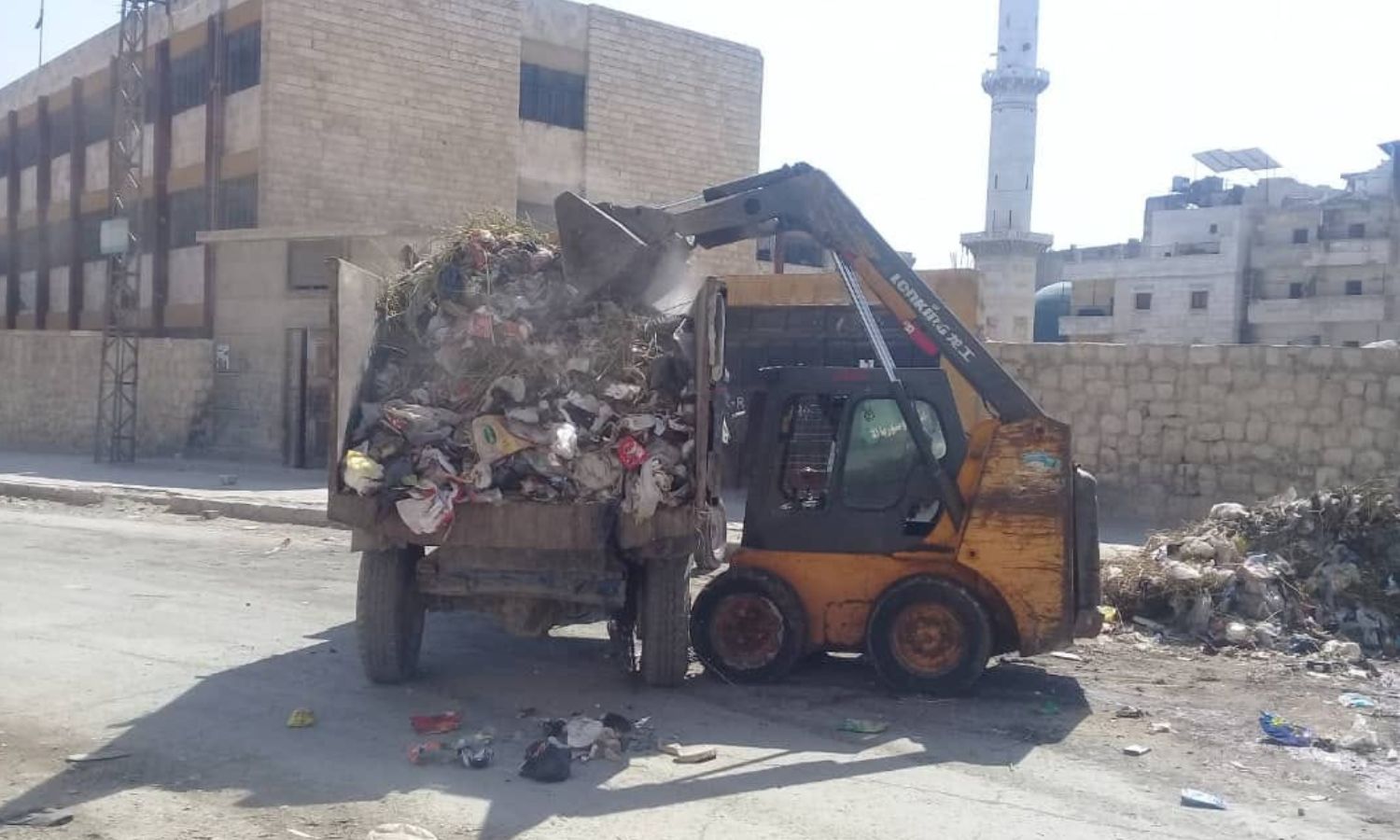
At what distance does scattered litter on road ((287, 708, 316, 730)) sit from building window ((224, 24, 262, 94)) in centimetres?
2094

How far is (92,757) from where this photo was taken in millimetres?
5688

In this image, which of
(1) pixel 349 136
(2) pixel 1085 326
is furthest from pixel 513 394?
(2) pixel 1085 326

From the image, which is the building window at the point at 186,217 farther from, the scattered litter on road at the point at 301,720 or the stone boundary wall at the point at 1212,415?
the scattered litter on road at the point at 301,720

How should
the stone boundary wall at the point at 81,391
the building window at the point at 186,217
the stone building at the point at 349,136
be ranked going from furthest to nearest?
1. the building window at the point at 186,217
2. the stone boundary wall at the point at 81,391
3. the stone building at the point at 349,136

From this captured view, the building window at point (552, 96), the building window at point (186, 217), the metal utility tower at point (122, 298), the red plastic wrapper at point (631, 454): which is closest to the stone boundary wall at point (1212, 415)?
the red plastic wrapper at point (631, 454)

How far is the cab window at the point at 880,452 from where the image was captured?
7160mm

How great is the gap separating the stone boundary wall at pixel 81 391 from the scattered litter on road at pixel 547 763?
19.4 metres

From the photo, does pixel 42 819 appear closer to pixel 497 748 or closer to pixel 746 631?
pixel 497 748

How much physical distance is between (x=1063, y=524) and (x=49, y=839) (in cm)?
514

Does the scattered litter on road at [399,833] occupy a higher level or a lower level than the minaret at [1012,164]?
lower

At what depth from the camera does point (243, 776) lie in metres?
5.48

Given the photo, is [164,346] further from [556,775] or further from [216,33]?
[556,775]

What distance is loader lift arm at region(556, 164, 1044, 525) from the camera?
278 inches

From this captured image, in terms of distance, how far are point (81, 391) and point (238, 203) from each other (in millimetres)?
5211
